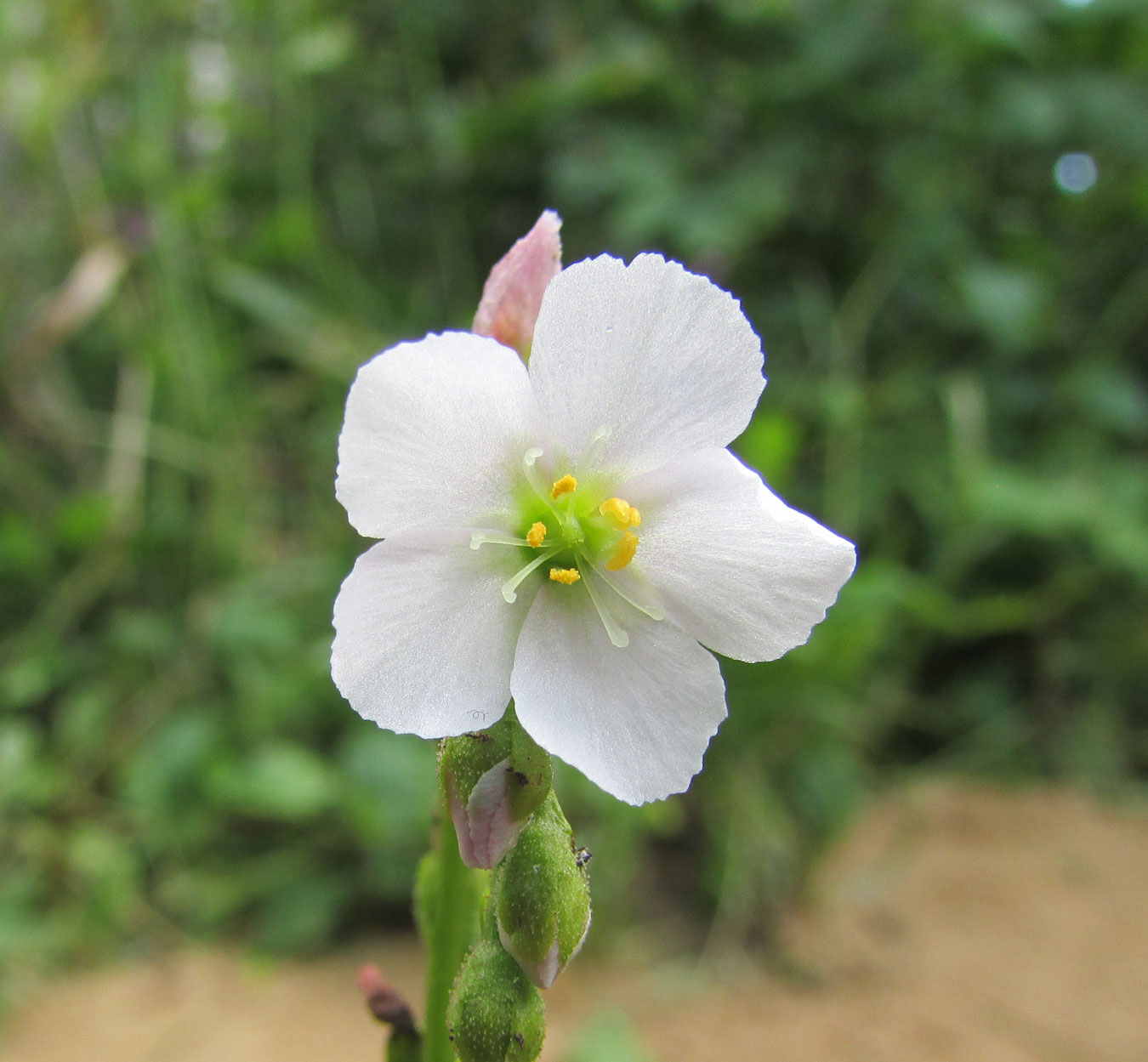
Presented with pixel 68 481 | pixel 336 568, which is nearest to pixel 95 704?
pixel 336 568

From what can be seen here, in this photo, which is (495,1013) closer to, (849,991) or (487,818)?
(487,818)

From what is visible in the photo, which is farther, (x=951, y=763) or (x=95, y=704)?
(x=951, y=763)

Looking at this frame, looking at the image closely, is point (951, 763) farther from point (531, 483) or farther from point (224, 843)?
point (531, 483)

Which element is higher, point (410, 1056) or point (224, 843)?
point (410, 1056)

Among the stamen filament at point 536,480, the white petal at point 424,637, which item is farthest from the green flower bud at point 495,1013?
the stamen filament at point 536,480

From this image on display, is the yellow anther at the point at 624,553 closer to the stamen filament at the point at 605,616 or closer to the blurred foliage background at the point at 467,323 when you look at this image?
the stamen filament at the point at 605,616

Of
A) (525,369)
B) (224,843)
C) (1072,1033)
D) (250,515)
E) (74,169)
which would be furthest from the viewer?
(74,169)

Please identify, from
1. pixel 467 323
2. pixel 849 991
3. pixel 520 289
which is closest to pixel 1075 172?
pixel 467 323

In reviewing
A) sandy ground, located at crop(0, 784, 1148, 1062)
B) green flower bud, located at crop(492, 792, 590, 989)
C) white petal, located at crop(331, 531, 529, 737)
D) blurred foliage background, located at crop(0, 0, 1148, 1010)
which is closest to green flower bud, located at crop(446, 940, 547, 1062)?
green flower bud, located at crop(492, 792, 590, 989)
